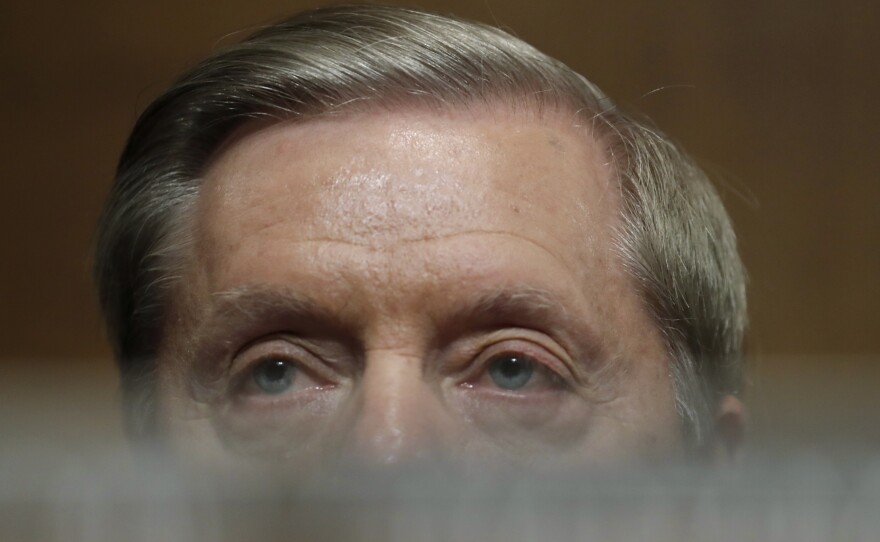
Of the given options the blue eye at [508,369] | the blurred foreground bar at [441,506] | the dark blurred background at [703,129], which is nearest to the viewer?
the blurred foreground bar at [441,506]

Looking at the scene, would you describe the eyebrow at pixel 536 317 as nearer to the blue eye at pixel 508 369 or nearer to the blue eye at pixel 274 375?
the blue eye at pixel 508 369

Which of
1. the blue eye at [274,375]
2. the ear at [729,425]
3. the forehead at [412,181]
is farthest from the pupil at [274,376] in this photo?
the ear at [729,425]

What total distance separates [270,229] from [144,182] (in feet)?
0.75

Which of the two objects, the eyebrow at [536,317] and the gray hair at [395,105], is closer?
the eyebrow at [536,317]

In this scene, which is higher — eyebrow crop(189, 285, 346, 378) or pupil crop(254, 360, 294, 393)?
eyebrow crop(189, 285, 346, 378)

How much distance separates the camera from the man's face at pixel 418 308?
0.70 meters

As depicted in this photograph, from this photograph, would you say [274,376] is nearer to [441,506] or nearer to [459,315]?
[459,315]

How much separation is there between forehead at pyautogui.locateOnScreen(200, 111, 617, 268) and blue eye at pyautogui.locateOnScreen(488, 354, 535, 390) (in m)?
0.09

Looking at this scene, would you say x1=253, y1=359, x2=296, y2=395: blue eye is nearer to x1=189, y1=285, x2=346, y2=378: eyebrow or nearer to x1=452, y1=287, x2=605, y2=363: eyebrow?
x1=189, y1=285, x2=346, y2=378: eyebrow

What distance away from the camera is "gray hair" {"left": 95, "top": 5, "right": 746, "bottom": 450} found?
0.82 metres

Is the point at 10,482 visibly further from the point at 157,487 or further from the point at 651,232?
the point at 651,232

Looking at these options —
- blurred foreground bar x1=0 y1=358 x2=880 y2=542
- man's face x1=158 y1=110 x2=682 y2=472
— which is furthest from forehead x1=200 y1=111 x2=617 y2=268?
blurred foreground bar x1=0 y1=358 x2=880 y2=542

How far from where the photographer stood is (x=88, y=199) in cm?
138

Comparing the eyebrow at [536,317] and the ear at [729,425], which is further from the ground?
the eyebrow at [536,317]
